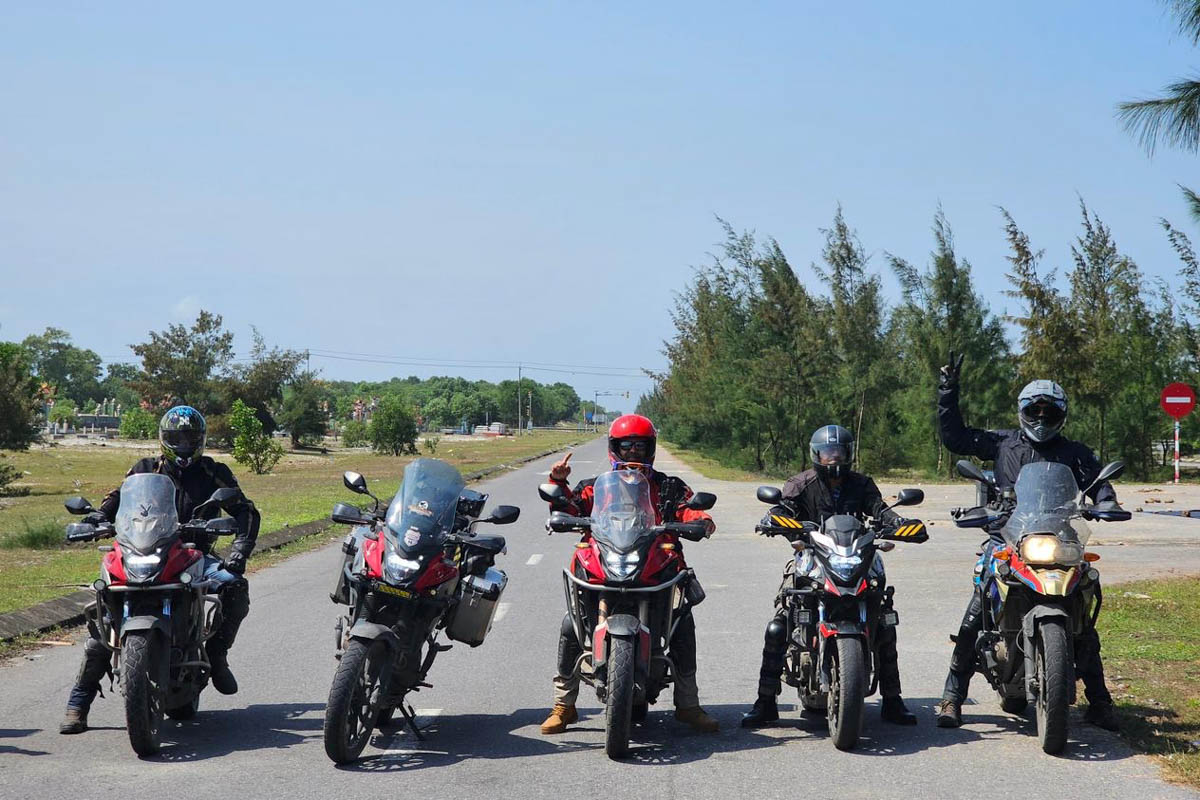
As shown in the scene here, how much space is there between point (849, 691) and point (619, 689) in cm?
125

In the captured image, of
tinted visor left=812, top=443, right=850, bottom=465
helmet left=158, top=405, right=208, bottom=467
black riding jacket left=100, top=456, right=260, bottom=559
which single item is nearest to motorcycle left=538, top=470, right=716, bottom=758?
tinted visor left=812, top=443, right=850, bottom=465

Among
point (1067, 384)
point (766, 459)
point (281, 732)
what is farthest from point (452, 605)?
point (766, 459)

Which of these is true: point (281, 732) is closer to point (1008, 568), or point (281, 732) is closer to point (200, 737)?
point (200, 737)

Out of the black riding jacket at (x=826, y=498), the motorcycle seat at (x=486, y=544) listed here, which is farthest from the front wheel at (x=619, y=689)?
the black riding jacket at (x=826, y=498)

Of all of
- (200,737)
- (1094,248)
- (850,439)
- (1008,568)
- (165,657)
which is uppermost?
(1094,248)

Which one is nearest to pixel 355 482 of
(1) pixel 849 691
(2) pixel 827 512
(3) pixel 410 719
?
(3) pixel 410 719

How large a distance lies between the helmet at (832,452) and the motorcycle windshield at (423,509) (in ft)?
7.04

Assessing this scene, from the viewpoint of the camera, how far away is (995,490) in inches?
303

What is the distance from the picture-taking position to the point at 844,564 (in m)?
6.86

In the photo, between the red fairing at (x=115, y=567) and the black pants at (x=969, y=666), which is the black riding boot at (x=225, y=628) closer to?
the red fairing at (x=115, y=567)

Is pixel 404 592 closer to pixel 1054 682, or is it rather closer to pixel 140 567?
pixel 140 567

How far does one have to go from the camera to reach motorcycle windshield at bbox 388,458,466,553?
6742 millimetres

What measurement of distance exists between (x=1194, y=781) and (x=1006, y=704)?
172 cm

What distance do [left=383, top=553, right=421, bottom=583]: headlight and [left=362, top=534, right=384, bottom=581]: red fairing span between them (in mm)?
42
